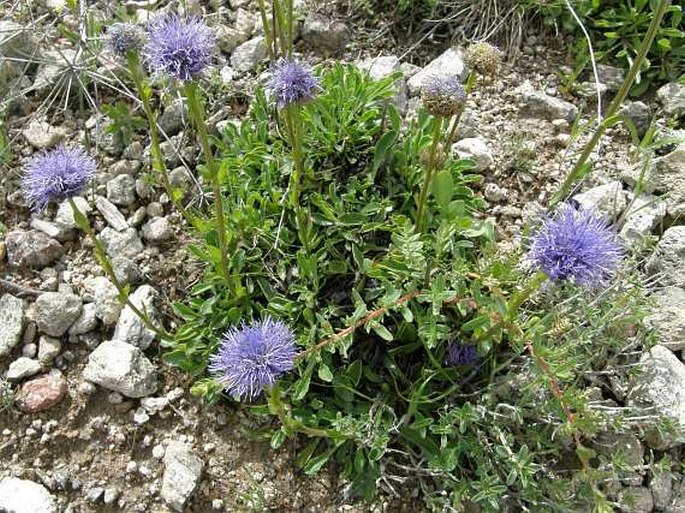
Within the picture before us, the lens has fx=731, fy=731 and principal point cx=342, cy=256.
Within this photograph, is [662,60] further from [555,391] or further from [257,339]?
[257,339]

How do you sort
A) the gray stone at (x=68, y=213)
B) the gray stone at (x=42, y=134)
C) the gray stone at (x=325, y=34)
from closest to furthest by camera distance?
the gray stone at (x=68, y=213)
the gray stone at (x=42, y=134)
the gray stone at (x=325, y=34)

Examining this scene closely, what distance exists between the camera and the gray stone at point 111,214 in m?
3.57

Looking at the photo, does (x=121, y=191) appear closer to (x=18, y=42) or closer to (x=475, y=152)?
(x=18, y=42)

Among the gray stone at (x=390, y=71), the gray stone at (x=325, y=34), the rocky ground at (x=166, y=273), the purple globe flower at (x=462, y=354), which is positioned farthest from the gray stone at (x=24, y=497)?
the gray stone at (x=325, y=34)

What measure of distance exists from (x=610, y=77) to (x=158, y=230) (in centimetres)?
259

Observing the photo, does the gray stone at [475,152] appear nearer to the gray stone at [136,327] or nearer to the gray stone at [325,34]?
the gray stone at [325,34]

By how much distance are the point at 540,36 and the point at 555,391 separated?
8.06 feet

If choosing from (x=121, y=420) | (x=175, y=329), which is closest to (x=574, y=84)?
(x=175, y=329)

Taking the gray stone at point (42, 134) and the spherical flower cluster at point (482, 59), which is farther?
the gray stone at point (42, 134)

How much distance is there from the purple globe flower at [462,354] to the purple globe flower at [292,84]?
3.78 ft

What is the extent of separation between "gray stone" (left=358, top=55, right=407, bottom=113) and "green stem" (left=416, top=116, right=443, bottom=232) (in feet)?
3.26

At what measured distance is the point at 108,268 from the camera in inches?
107

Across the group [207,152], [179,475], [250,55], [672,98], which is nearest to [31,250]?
[179,475]

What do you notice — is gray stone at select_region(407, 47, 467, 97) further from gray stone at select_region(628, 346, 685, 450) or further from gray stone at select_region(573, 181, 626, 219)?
gray stone at select_region(628, 346, 685, 450)
